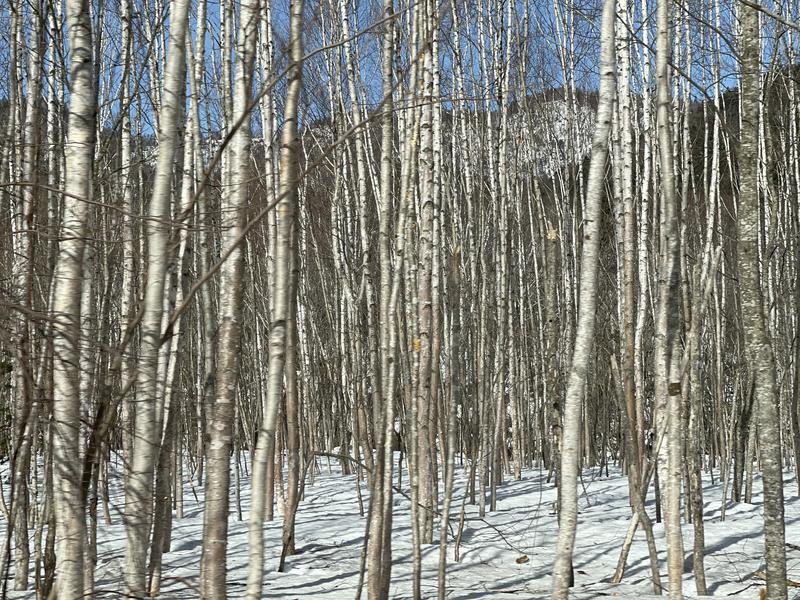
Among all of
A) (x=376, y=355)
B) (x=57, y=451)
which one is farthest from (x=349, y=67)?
(x=57, y=451)

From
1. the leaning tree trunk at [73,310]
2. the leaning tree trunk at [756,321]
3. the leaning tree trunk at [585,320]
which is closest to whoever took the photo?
the leaning tree trunk at [73,310]

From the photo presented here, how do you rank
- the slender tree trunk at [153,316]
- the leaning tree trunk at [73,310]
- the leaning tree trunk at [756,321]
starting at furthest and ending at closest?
the leaning tree trunk at [756,321] → the slender tree trunk at [153,316] → the leaning tree trunk at [73,310]

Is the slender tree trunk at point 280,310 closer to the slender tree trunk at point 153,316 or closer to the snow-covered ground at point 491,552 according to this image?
the slender tree trunk at point 153,316

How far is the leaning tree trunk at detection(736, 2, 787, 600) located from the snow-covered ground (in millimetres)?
1510

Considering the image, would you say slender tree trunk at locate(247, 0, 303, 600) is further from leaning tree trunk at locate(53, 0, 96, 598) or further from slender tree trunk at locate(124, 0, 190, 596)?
leaning tree trunk at locate(53, 0, 96, 598)

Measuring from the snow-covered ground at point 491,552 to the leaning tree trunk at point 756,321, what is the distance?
59.4 inches

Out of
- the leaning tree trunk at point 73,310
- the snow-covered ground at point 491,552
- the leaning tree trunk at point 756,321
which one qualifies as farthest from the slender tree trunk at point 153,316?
the leaning tree trunk at point 756,321

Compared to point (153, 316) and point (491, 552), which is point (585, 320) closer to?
point (153, 316)

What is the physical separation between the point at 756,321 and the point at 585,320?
1.18 meters

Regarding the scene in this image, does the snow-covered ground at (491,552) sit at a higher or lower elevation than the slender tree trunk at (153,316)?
lower

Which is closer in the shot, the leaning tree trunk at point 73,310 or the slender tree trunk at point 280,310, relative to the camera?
the leaning tree trunk at point 73,310

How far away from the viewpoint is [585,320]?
3.54 meters

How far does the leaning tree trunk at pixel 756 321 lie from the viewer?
13.4ft

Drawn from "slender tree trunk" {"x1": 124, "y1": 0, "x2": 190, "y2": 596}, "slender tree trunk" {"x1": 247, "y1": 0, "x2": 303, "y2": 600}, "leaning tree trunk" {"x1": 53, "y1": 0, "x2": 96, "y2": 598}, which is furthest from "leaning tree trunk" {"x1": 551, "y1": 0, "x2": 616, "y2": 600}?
"leaning tree trunk" {"x1": 53, "y1": 0, "x2": 96, "y2": 598}
